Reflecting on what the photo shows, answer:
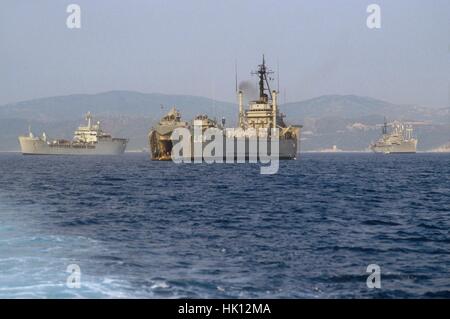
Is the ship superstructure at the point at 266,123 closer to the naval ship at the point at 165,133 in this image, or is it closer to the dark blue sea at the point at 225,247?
the naval ship at the point at 165,133

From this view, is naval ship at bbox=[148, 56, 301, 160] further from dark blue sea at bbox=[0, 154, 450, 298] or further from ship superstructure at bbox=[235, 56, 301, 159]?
dark blue sea at bbox=[0, 154, 450, 298]

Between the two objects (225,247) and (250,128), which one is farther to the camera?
(250,128)

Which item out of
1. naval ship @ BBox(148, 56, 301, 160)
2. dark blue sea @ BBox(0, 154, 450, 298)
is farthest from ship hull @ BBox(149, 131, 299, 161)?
dark blue sea @ BBox(0, 154, 450, 298)

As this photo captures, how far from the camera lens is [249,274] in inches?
909

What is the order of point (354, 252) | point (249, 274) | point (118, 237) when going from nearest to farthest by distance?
point (249, 274) < point (354, 252) < point (118, 237)

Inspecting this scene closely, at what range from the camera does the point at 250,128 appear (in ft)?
530

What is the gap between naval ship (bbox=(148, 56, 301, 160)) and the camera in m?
159

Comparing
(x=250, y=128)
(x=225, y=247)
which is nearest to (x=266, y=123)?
(x=250, y=128)

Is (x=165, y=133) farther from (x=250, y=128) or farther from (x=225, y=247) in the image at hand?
(x=225, y=247)

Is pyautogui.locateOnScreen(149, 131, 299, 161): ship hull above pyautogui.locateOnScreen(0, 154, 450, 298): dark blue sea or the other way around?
above

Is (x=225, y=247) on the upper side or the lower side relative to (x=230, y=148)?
lower
